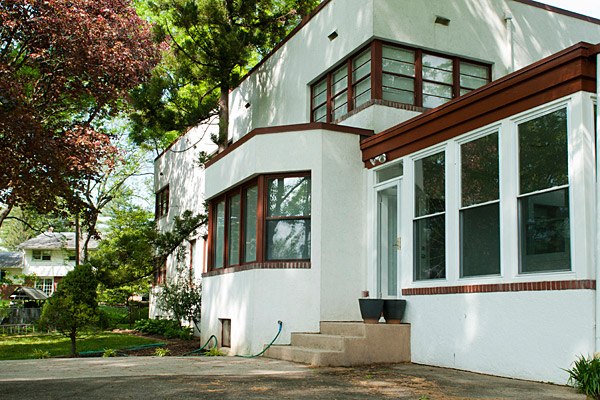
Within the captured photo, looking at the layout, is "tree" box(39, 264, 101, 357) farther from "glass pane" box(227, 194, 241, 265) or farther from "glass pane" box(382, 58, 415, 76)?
"glass pane" box(382, 58, 415, 76)

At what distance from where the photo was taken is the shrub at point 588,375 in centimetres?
551

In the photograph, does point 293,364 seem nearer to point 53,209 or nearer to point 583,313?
point 583,313

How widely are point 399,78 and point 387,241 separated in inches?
140

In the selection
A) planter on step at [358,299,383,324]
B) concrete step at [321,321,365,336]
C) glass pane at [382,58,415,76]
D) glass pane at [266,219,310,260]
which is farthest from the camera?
glass pane at [382,58,415,76]

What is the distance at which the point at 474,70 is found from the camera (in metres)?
12.6

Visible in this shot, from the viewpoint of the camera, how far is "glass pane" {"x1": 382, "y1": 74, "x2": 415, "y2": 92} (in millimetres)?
11445

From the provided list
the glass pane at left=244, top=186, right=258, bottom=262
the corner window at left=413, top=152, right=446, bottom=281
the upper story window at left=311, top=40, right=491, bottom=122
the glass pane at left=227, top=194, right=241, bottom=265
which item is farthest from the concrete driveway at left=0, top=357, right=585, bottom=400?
the upper story window at left=311, top=40, right=491, bottom=122

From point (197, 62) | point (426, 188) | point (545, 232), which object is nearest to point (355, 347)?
point (426, 188)

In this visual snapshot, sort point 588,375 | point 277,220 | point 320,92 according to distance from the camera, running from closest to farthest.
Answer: point 588,375 → point 277,220 → point 320,92

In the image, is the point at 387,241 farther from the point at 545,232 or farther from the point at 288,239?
the point at 545,232

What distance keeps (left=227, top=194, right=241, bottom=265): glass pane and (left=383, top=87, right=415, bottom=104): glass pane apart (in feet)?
11.6

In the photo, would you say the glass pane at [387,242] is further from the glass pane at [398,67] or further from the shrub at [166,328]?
the shrub at [166,328]

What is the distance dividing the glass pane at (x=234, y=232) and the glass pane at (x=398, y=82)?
3704mm

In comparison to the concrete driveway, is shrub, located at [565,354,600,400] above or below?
above
